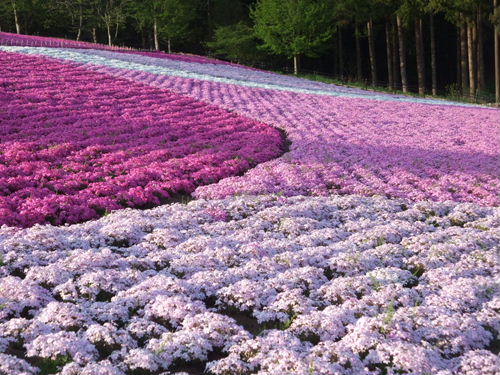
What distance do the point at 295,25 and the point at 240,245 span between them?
2058 inches

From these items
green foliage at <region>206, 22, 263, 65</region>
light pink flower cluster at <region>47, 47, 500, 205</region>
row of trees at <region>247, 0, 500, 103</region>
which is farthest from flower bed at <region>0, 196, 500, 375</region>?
green foliage at <region>206, 22, 263, 65</region>

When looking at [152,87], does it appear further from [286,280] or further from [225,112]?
[286,280]

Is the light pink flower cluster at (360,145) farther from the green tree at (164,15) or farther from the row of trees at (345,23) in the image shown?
the green tree at (164,15)

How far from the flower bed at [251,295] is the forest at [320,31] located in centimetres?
3688

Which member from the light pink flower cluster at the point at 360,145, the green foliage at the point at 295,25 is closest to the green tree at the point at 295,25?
the green foliage at the point at 295,25

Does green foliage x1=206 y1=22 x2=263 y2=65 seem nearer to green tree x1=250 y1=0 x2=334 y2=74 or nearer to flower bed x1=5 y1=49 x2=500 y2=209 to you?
green tree x1=250 y1=0 x2=334 y2=74

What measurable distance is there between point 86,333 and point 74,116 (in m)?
17.7

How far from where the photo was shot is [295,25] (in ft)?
195

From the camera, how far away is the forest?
50.2 m

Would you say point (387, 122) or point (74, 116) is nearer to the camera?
point (74, 116)

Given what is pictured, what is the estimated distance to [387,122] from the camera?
2783 cm

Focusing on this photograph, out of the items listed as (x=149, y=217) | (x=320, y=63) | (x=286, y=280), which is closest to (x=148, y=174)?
(x=149, y=217)

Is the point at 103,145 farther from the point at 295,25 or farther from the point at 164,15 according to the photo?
the point at 164,15

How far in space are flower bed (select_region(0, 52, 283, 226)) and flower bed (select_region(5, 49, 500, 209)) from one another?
1596 millimetres
